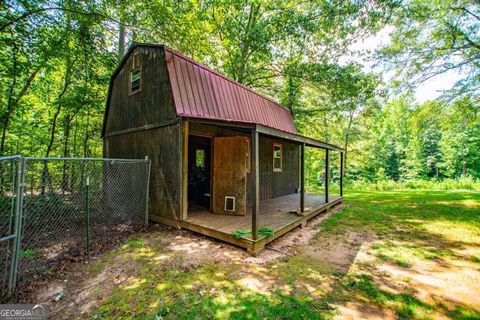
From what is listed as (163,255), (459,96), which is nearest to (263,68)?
(459,96)

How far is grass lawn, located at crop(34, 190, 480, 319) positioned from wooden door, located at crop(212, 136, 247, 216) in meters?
1.38

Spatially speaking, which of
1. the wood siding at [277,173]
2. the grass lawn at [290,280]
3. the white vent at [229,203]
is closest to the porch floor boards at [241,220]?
the white vent at [229,203]

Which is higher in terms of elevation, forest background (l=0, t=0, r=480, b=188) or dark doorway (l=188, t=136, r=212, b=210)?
forest background (l=0, t=0, r=480, b=188)

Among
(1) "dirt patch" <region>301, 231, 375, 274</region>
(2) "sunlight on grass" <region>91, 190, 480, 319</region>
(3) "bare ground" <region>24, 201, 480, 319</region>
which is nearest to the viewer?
(2) "sunlight on grass" <region>91, 190, 480, 319</region>

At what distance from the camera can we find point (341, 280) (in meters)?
3.08

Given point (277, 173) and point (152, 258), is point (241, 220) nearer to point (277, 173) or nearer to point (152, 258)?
point (152, 258)

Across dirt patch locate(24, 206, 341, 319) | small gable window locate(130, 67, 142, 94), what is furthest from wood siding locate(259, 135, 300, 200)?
small gable window locate(130, 67, 142, 94)

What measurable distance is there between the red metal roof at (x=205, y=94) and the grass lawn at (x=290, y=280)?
2.92m

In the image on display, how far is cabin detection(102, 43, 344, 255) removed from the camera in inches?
180

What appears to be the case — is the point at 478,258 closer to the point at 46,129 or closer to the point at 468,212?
the point at 468,212

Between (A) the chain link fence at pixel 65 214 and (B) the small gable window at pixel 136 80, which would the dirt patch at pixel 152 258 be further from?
(B) the small gable window at pixel 136 80

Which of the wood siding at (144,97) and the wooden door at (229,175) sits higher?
the wood siding at (144,97)

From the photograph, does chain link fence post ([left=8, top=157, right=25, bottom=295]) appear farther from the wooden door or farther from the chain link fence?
the wooden door

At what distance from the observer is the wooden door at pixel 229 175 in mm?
5641
